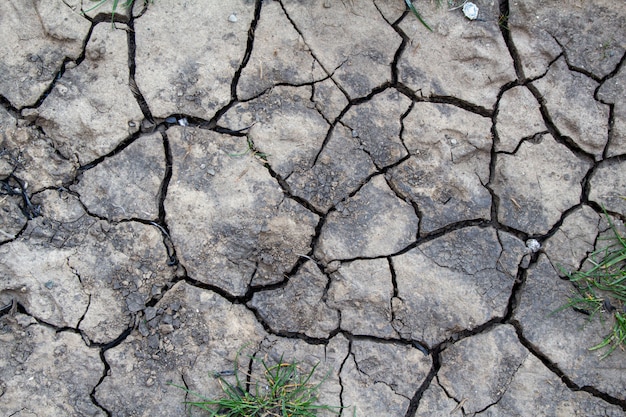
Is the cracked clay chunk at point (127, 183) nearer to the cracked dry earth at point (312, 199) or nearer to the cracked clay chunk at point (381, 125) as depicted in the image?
the cracked dry earth at point (312, 199)

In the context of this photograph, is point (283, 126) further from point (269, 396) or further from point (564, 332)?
point (564, 332)

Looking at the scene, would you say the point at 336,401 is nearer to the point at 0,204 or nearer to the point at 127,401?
the point at 127,401

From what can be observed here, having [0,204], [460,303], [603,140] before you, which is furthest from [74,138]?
[603,140]

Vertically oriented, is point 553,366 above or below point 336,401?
above

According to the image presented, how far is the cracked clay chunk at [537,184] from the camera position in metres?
2.83

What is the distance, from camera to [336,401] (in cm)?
260

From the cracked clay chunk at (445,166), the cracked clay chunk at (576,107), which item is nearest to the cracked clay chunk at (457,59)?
the cracked clay chunk at (445,166)

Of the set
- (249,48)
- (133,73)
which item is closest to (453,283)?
(249,48)

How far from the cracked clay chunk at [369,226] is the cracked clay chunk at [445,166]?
0.07m

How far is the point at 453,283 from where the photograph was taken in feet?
8.95

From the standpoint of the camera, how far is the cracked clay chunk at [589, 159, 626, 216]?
112 inches

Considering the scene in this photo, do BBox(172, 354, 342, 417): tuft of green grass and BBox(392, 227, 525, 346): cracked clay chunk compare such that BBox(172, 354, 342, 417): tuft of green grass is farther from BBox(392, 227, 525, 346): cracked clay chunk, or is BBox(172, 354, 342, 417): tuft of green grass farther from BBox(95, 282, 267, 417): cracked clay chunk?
BBox(392, 227, 525, 346): cracked clay chunk

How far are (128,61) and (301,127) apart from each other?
934 mm

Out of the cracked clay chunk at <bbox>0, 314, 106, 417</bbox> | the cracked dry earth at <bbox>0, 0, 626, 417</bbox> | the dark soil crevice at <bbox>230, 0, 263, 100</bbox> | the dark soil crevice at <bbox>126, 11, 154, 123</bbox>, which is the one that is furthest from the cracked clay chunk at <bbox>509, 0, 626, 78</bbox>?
the cracked clay chunk at <bbox>0, 314, 106, 417</bbox>
